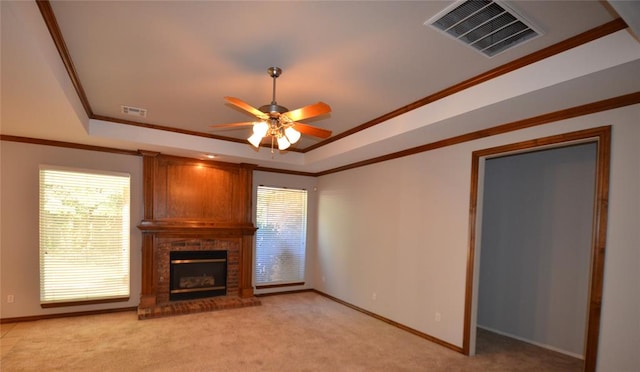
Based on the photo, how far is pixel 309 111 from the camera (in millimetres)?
2555

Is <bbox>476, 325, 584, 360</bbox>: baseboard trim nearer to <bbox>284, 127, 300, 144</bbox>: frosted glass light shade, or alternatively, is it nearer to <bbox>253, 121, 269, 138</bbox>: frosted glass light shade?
<bbox>284, 127, 300, 144</bbox>: frosted glass light shade

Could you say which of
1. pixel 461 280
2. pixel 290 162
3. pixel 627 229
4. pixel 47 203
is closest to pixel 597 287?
pixel 627 229

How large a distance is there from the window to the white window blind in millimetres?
2324

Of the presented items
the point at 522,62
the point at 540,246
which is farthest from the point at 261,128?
the point at 540,246

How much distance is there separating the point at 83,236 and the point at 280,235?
10.9 feet

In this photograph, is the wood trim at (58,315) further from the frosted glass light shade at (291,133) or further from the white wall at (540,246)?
the white wall at (540,246)

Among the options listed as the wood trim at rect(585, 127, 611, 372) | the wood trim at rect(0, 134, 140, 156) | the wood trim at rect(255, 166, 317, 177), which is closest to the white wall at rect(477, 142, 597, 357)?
the wood trim at rect(585, 127, 611, 372)

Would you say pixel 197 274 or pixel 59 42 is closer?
pixel 59 42

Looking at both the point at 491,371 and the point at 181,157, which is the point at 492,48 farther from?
the point at 181,157

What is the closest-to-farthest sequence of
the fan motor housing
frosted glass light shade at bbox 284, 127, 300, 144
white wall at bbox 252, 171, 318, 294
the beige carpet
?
the fan motor housing
frosted glass light shade at bbox 284, 127, 300, 144
the beige carpet
white wall at bbox 252, 171, 318, 294

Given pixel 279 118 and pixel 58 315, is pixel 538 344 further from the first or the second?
pixel 58 315

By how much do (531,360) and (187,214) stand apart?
5383mm

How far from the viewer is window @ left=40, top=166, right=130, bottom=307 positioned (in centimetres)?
457

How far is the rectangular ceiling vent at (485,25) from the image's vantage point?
195 cm
